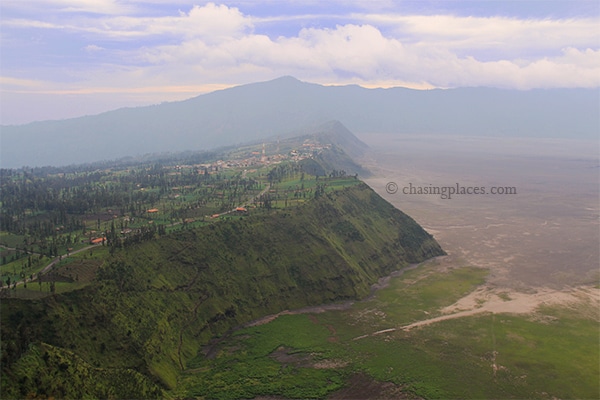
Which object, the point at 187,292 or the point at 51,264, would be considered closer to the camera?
the point at 51,264

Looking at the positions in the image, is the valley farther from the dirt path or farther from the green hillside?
the dirt path

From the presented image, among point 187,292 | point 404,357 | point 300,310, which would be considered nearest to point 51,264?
point 187,292

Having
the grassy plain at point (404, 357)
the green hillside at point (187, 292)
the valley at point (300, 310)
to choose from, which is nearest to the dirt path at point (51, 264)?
the valley at point (300, 310)

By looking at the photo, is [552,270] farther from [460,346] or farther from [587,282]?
[460,346]

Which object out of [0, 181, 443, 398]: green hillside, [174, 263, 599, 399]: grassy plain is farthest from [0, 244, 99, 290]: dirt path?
[174, 263, 599, 399]: grassy plain

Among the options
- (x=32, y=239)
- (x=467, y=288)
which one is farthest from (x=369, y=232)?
(x=32, y=239)

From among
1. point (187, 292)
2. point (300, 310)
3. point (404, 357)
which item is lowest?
point (404, 357)

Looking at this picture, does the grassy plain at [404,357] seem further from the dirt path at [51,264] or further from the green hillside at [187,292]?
the dirt path at [51,264]

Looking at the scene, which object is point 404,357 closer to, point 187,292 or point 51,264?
point 187,292

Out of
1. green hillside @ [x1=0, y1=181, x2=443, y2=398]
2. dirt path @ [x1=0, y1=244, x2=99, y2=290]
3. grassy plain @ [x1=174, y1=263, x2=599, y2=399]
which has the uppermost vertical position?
dirt path @ [x1=0, y1=244, x2=99, y2=290]
